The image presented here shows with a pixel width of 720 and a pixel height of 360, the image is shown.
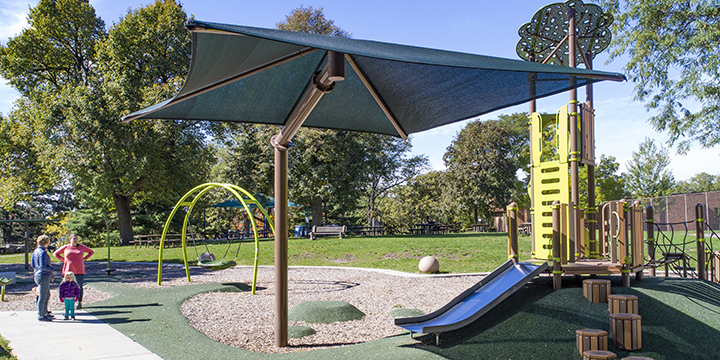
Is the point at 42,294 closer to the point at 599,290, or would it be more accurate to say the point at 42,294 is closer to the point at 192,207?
the point at 192,207

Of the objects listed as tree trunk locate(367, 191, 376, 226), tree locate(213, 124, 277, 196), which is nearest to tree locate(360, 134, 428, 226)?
tree trunk locate(367, 191, 376, 226)

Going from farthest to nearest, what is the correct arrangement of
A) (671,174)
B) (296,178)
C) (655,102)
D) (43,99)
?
(671,174) < (296,178) < (43,99) < (655,102)

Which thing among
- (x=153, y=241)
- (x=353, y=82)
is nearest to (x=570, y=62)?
(x=353, y=82)

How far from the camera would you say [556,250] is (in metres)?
5.64

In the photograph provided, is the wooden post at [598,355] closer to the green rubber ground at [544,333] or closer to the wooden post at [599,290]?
the green rubber ground at [544,333]

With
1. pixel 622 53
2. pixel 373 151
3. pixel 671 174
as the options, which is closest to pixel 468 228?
pixel 373 151

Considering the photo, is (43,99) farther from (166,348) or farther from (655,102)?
(655,102)

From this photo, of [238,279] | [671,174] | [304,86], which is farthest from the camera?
[671,174]

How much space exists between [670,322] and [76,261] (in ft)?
28.5

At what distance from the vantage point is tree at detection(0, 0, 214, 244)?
892 inches

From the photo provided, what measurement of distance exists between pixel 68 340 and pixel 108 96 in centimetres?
1998

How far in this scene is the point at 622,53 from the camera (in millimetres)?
16812

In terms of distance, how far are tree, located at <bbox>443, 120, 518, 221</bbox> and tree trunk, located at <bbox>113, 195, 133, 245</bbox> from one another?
22092mm

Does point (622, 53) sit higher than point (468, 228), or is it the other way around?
point (622, 53)
